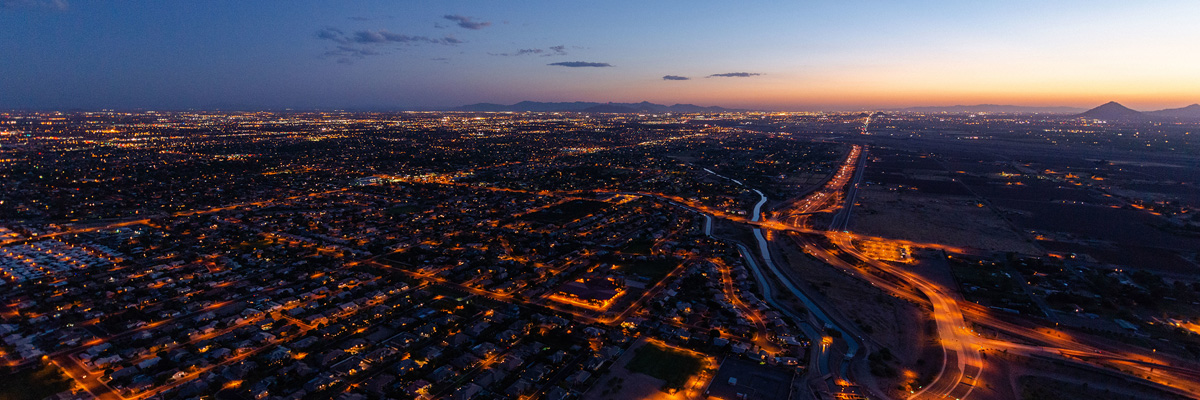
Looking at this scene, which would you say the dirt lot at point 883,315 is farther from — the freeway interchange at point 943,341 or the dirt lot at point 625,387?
the dirt lot at point 625,387

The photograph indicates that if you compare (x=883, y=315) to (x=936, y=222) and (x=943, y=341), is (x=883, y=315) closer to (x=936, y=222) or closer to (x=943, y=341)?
(x=943, y=341)

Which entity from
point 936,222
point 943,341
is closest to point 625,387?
point 943,341

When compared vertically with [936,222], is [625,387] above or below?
below

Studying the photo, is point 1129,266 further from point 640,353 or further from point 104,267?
point 104,267

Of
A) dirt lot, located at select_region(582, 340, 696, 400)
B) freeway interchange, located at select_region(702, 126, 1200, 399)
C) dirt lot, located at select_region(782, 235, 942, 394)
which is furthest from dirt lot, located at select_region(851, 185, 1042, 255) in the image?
dirt lot, located at select_region(582, 340, 696, 400)

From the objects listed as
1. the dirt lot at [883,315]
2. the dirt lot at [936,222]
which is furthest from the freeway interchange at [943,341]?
the dirt lot at [936,222]

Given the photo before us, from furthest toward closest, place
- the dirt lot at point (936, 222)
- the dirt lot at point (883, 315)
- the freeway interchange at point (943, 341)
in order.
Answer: the dirt lot at point (936, 222) → the dirt lot at point (883, 315) → the freeway interchange at point (943, 341)

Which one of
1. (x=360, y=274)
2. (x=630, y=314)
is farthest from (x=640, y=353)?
(x=360, y=274)

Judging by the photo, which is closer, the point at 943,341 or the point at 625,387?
the point at 625,387
